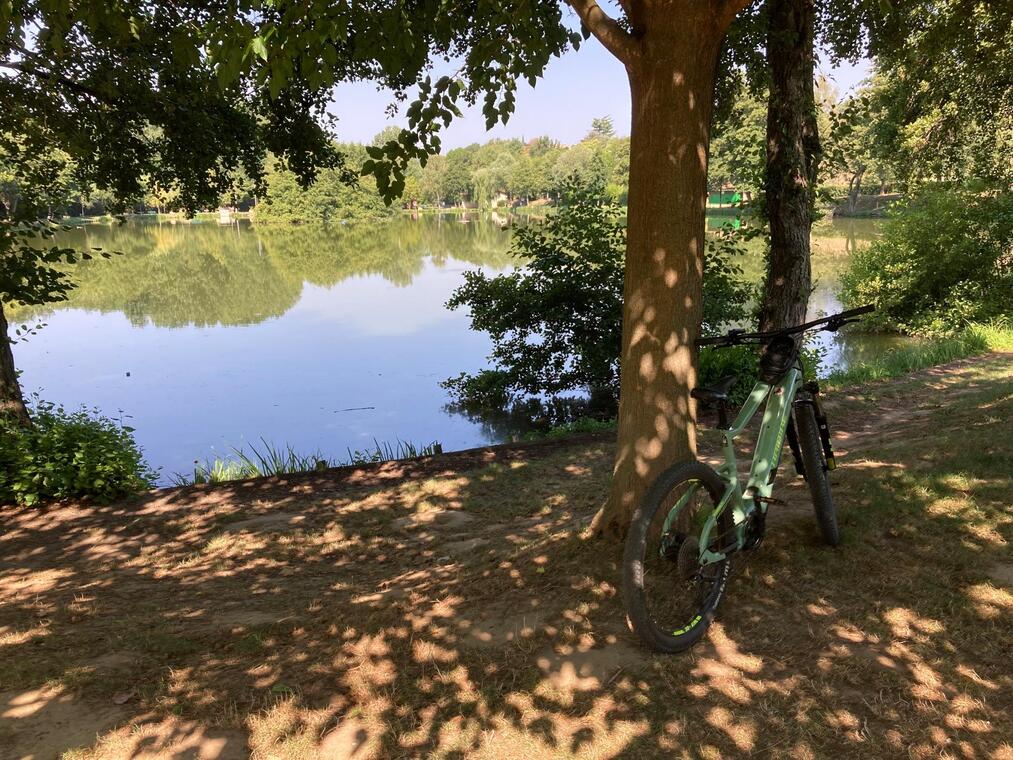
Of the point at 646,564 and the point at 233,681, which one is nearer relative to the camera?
the point at 233,681

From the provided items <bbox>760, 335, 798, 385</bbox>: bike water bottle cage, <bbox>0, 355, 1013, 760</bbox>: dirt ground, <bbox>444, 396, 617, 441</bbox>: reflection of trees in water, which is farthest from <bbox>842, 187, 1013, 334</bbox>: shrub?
<bbox>760, 335, 798, 385</bbox>: bike water bottle cage

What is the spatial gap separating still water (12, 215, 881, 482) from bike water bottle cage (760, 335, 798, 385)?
328 inches

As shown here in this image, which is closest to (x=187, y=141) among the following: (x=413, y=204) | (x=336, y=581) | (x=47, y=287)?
(x=47, y=287)

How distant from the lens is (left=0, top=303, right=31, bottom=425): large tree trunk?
791cm

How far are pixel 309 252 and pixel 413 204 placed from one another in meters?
73.3

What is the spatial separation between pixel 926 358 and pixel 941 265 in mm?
A: 7452

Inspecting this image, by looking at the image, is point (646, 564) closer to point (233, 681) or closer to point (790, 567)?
point (790, 567)

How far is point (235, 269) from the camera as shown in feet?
104

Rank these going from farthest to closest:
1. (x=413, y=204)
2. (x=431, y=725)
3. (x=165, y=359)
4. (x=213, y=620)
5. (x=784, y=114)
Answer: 1. (x=413, y=204)
2. (x=165, y=359)
3. (x=784, y=114)
4. (x=213, y=620)
5. (x=431, y=725)

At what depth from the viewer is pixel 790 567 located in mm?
3326

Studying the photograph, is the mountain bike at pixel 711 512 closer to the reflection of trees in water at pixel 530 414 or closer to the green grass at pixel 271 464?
the green grass at pixel 271 464

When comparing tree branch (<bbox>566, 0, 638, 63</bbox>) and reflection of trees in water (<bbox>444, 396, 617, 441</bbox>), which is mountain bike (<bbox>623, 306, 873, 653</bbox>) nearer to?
tree branch (<bbox>566, 0, 638, 63</bbox>)

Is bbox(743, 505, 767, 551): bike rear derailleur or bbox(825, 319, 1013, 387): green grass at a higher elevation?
bbox(743, 505, 767, 551): bike rear derailleur

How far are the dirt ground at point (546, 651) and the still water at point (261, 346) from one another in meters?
6.87
